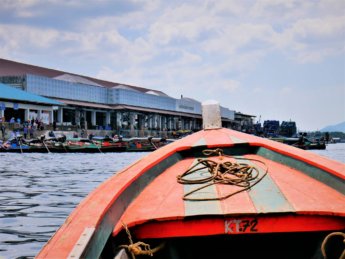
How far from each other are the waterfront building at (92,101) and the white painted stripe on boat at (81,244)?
35.9 meters

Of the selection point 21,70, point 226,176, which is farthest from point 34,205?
point 21,70

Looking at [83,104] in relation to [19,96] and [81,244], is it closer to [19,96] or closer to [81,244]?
[19,96]

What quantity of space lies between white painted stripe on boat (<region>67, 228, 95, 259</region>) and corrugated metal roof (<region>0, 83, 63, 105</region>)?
31.4 metres

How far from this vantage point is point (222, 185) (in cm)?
322

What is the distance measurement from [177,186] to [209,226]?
61 centimetres

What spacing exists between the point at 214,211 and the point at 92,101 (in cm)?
4059

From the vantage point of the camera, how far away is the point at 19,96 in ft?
110

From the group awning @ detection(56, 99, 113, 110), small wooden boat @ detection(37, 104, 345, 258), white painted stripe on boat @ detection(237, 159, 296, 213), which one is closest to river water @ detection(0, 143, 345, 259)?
small wooden boat @ detection(37, 104, 345, 258)

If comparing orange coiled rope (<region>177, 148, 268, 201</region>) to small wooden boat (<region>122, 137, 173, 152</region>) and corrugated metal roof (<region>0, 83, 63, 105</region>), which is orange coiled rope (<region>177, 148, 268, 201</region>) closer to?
small wooden boat (<region>122, 137, 173, 152</region>)

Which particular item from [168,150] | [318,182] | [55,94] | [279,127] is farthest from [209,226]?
[279,127]

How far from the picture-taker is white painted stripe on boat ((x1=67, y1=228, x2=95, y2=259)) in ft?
7.24

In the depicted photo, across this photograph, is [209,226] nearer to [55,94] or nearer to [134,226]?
[134,226]

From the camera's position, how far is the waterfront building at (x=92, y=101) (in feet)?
124

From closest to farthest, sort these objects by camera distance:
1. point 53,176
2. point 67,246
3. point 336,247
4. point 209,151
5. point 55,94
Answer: point 67,246 < point 336,247 < point 209,151 < point 53,176 < point 55,94
